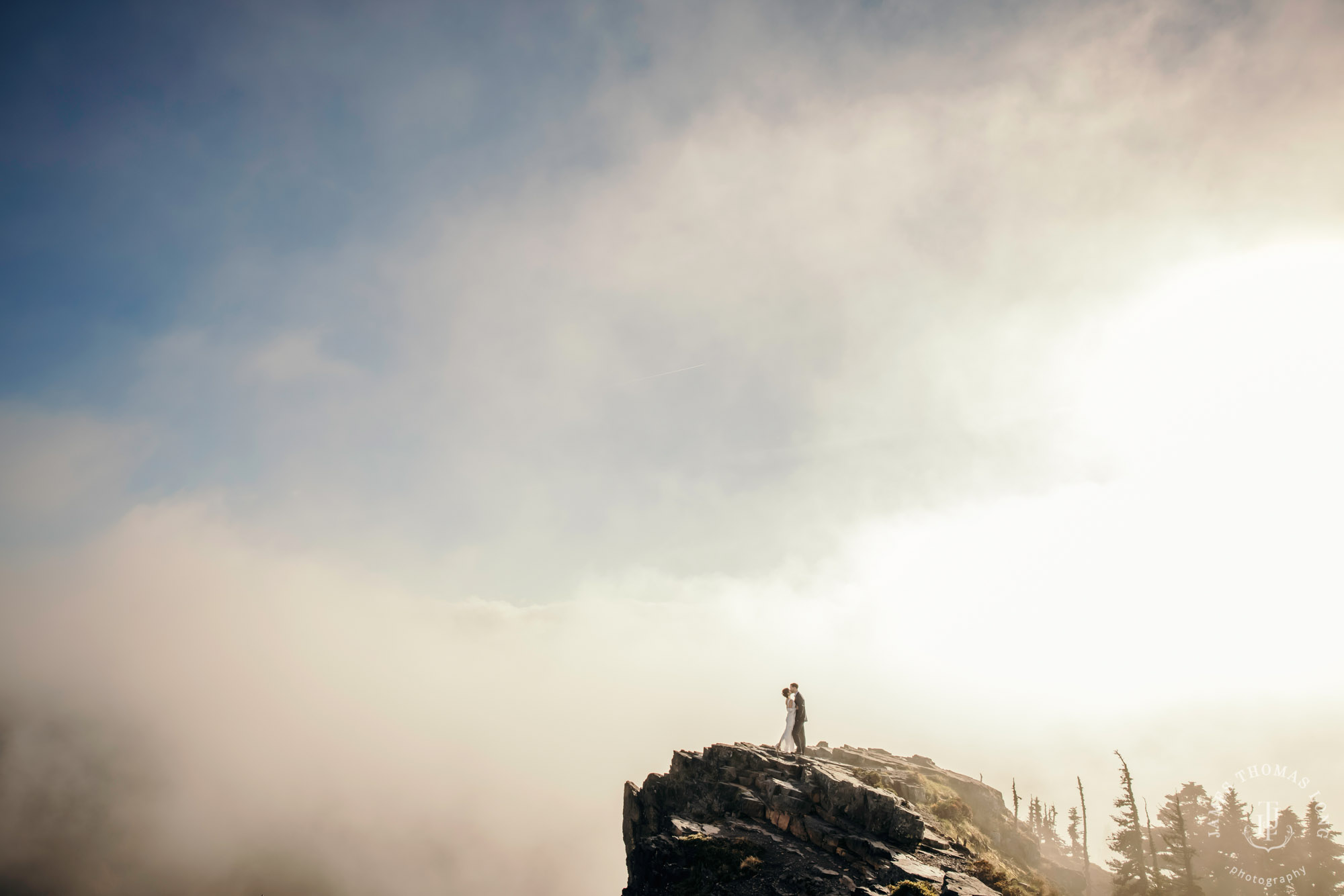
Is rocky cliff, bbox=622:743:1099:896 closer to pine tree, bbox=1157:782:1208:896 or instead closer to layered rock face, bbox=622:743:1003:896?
layered rock face, bbox=622:743:1003:896

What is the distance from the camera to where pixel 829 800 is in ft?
92.1

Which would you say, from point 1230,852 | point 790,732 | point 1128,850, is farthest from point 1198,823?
point 790,732

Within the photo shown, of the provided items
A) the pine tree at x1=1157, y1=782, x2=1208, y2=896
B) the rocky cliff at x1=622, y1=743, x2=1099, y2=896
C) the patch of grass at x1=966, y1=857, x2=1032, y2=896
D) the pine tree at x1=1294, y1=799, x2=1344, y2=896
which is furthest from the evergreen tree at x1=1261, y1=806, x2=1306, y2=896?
the patch of grass at x1=966, y1=857, x2=1032, y2=896

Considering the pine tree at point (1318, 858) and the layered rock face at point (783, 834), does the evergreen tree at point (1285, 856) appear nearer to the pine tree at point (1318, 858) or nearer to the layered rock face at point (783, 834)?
the pine tree at point (1318, 858)

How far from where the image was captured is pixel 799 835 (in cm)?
2697

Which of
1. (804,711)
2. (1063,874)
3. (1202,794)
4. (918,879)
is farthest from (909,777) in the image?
(1202,794)

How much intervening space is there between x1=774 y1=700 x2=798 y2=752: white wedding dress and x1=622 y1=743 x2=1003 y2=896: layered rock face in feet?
2.72

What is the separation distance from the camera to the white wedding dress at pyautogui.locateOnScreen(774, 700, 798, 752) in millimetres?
32469

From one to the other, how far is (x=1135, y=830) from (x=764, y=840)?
2146 inches

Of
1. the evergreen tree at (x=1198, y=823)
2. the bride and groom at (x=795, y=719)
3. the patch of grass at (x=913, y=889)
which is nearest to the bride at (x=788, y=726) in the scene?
the bride and groom at (x=795, y=719)

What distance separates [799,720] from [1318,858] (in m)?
68.5

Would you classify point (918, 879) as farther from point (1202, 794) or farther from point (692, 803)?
point (1202, 794)

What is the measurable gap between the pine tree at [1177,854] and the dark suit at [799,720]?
133 feet

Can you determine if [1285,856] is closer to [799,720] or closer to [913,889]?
[799,720]
